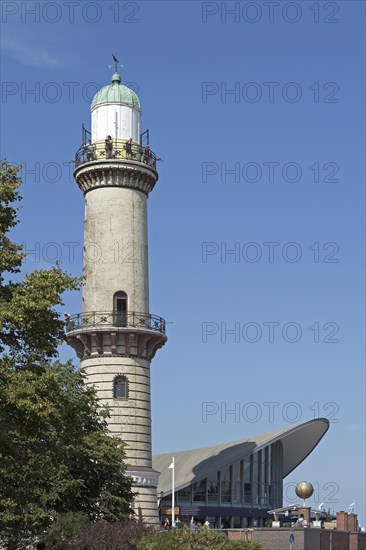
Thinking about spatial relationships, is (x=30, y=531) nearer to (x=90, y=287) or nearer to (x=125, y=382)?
(x=125, y=382)

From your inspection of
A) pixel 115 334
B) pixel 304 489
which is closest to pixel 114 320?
pixel 115 334

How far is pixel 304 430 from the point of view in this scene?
91500mm

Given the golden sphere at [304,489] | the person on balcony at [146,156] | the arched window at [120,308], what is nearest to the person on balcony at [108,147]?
the person on balcony at [146,156]

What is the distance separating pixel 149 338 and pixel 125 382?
9.76 feet

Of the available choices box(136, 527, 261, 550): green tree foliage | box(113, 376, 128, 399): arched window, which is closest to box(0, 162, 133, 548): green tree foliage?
box(136, 527, 261, 550): green tree foliage

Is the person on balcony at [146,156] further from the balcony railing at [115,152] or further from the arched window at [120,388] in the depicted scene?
the arched window at [120,388]

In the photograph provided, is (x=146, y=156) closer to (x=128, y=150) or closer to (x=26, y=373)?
(x=128, y=150)

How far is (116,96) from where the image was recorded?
202ft

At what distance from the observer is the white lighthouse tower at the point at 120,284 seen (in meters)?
56.5

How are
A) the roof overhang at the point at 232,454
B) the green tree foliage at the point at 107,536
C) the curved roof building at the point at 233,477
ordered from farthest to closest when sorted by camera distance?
the roof overhang at the point at 232,454, the curved roof building at the point at 233,477, the green tree foliage at the point at 107,536

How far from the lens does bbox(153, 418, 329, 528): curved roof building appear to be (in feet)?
256

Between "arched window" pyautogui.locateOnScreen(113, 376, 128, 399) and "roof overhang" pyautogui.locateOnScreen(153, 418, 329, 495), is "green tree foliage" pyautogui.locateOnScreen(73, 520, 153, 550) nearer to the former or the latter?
"arched window" pyautogui.locateOnScreen(113, 376, 128, 399)

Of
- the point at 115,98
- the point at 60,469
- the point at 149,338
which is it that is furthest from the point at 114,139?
the point at 60,469

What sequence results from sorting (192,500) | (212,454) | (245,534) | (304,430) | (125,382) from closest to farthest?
(245,534) < (125,382) < (192,500) < (212,454) < (304,430)
